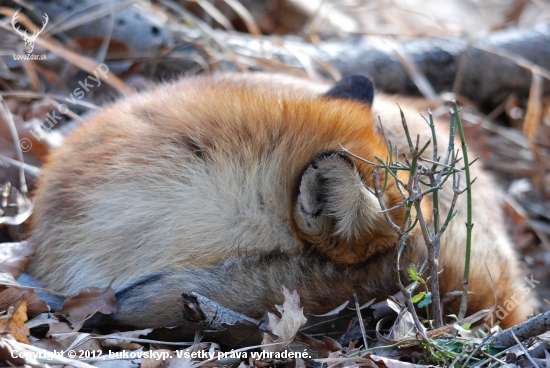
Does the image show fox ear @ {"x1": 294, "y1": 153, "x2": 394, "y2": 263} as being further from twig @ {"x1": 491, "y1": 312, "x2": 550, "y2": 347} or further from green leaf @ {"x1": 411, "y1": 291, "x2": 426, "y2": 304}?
twig @ {"x1": 491, "y1": 312, "x2": 550, "y2": 347}

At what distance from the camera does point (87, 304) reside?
2.62 metres

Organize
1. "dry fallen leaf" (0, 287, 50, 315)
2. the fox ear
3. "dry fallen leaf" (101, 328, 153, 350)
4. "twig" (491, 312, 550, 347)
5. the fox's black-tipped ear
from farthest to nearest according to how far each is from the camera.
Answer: the fox's black-tipped ear → "dry fallen leaf" (0, 287, 50, 315) → "dry fallen leaf" (101, 328, 153, 350) → the fox ear → "twig" (491, 312, 550, 347)

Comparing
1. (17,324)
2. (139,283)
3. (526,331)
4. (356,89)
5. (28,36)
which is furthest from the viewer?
(28,36)

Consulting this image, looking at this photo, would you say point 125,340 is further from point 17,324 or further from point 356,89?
point 356,89

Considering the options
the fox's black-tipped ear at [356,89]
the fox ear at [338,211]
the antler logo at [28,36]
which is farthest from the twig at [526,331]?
the antler logo at [28,36]

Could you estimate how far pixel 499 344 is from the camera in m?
2.40

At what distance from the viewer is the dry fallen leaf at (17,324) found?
234cm

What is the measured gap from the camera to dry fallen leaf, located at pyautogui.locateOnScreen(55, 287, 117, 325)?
2580 millimetres

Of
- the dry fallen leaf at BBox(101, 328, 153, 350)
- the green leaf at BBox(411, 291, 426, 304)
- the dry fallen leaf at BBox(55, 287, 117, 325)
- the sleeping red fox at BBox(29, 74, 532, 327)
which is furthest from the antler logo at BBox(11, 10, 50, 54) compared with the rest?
the green leaf at BBox(411, 291, 426, 304)

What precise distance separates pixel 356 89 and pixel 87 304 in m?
2.07

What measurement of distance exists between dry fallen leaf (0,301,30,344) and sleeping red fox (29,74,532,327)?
317 millimetres

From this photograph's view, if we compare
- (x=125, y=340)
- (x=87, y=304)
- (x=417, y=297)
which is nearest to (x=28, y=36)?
(x=87, y=304)

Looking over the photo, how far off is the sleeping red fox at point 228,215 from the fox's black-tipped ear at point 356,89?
1.83ft

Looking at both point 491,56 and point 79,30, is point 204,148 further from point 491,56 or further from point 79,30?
point 491,56
